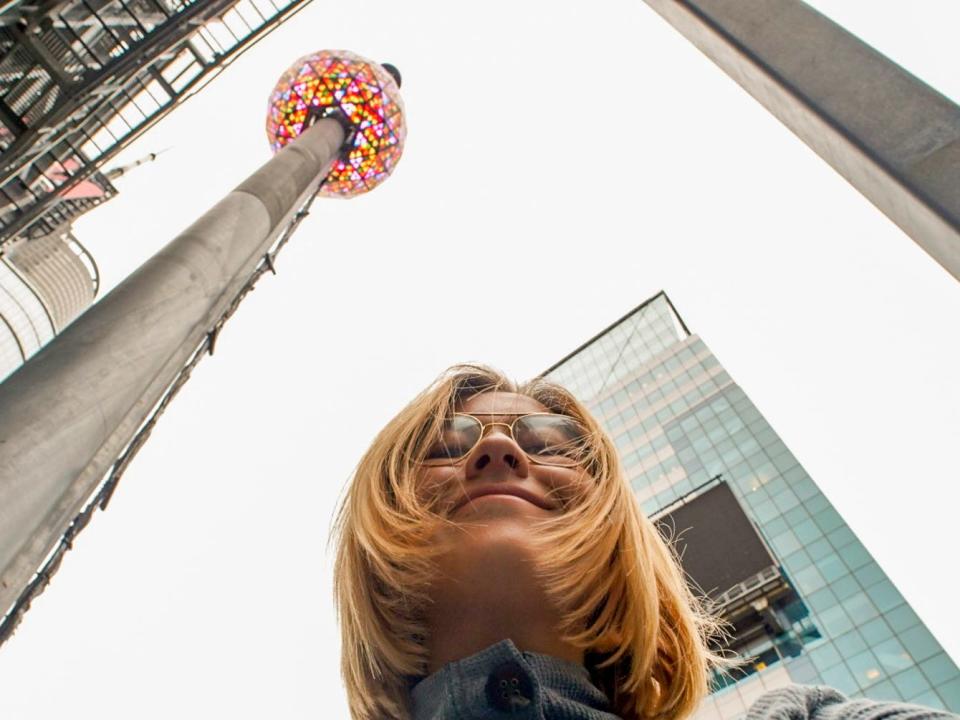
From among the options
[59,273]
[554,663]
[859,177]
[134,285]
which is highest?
[59,273]

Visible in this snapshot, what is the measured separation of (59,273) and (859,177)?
116 ft

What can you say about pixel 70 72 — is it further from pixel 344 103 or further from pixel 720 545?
pixel 720 545

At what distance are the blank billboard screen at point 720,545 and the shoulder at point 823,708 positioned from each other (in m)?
18.7

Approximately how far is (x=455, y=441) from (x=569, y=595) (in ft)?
2.40

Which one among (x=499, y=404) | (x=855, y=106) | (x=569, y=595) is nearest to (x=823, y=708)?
(x=569, y=595)

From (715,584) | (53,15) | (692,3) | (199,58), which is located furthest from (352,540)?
(715,584)

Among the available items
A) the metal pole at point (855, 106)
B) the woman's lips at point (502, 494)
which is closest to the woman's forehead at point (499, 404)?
the woman's lips at point (502, 494)

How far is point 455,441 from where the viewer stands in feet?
7.35

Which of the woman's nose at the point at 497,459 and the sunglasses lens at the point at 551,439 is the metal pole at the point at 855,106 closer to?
the sunglasses lens at the point at 551,439

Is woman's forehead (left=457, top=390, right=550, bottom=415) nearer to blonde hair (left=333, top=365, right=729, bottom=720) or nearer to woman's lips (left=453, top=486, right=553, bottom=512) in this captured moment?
blonde hair (left=333, top=365, right=729, bottom=720)

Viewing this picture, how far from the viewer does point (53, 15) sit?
7852 mm

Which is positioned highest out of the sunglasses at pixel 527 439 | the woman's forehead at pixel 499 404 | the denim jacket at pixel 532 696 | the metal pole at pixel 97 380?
the metal pole at pixel 97 380

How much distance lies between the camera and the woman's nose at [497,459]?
A: 2.03 metres

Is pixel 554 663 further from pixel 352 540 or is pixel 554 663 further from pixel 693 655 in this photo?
pixel 352 540
